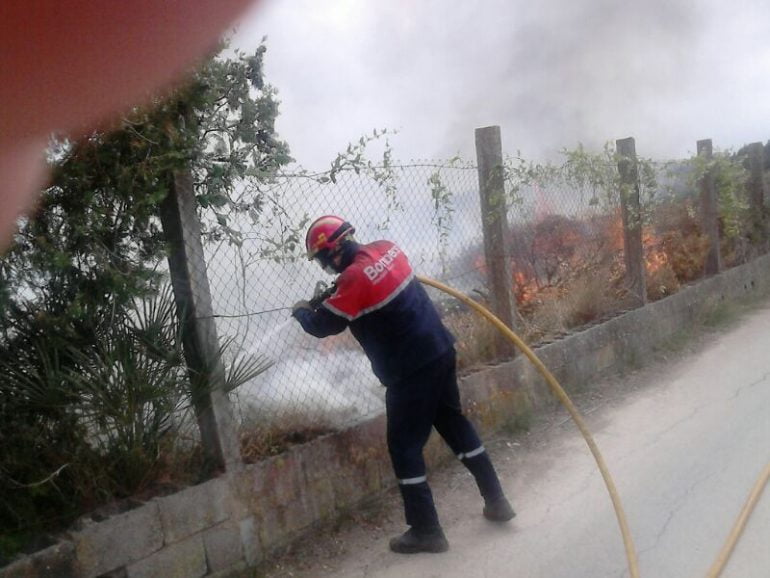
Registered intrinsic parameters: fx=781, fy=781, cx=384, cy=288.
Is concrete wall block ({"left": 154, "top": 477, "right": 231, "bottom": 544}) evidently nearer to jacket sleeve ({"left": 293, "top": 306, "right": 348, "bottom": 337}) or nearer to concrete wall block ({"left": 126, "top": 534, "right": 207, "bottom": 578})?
concrete wall block ({"left": 126, "top": 534, "right": 207, "bottom": 578})

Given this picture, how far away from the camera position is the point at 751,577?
11.4ft

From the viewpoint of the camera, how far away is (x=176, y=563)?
3648 mm

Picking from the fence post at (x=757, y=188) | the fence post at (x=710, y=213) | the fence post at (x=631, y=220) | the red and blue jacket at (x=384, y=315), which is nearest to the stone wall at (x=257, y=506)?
the red and blue jacket at (x=384, y=315)

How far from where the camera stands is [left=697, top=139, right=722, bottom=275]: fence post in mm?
9781

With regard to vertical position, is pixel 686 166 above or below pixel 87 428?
above

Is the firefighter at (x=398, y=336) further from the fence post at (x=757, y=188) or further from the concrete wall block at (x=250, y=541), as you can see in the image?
the fence post at (x=757, y=188)

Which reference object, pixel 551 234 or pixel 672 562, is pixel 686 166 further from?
pixel 672 562

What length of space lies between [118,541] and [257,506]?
30.8 inches

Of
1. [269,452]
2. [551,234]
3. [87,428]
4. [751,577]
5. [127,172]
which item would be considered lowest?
[751,577]

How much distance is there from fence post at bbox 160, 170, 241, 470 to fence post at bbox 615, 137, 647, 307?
5.12 meters

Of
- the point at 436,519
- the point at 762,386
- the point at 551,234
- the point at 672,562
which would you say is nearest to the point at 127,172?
the point at 436,519

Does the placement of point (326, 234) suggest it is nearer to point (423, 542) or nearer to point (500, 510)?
point (423, 542)

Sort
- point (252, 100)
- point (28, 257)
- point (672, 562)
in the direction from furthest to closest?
point (252, 100)
point (672, 562)
point (28, 257)

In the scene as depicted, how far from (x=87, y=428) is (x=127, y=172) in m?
1.14
